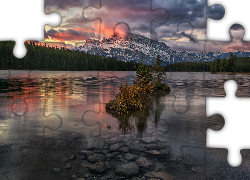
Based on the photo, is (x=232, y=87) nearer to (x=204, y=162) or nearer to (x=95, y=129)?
(x=204, y=162)

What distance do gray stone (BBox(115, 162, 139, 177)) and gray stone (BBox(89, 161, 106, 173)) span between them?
437mm

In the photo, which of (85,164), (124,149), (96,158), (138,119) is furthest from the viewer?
(138,119)

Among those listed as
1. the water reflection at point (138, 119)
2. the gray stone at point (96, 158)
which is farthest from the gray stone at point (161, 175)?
the water reflection at point (138, 119)

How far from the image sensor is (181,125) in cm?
1216

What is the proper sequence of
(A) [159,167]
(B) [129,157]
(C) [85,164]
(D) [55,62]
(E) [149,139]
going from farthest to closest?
(D) [55,62], (E) [149,139], (B) [129,157], (C) [85,164], (A) [159,167]

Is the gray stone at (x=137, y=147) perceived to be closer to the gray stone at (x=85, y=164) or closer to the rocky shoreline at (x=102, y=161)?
the rocky shoreline at (x=102, y=161)

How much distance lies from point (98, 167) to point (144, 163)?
1.54 m

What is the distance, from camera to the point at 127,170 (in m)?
7.00

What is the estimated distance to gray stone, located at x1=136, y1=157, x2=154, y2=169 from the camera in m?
7.45

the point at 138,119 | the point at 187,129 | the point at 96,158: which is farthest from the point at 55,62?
the point at 96,158

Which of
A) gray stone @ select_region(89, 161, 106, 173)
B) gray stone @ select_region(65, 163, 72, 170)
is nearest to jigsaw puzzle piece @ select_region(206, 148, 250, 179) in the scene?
gray stone @ select_region(89, 161, 106, 173)

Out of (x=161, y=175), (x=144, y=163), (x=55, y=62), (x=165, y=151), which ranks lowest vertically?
(x=161, y=175)

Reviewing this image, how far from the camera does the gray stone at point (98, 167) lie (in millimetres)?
7086

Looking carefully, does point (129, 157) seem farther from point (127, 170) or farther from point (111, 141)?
point (111, 141)
